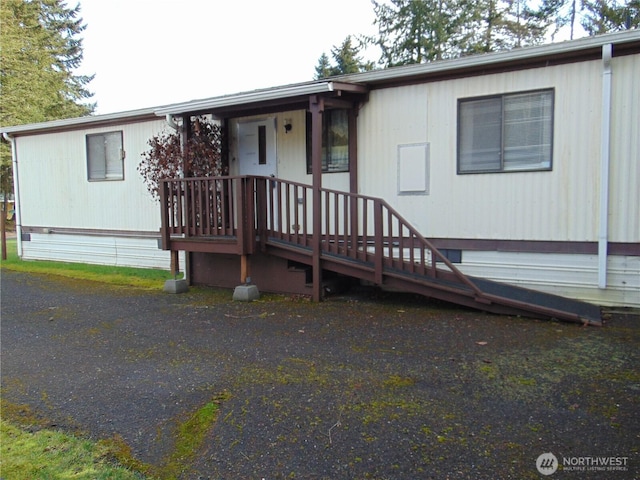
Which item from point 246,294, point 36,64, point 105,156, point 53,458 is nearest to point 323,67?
point 36,64

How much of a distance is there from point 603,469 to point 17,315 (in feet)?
23.3

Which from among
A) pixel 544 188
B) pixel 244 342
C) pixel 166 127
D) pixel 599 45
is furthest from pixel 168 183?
pixel 599 45

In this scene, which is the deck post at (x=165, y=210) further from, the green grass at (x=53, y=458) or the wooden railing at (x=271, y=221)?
the green grass at (x=53, y=458)

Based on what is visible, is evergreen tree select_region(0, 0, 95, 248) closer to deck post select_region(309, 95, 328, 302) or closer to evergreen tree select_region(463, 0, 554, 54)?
deck post select_region(309, 95, 328, 302)

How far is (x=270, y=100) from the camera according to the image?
25.2ft

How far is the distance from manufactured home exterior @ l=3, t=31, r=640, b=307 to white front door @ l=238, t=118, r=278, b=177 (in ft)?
0.08

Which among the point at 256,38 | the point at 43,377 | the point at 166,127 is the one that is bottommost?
the point at 43,377

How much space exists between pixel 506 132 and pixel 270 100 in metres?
3.38

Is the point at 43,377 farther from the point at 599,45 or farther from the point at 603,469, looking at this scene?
the point at 599,45

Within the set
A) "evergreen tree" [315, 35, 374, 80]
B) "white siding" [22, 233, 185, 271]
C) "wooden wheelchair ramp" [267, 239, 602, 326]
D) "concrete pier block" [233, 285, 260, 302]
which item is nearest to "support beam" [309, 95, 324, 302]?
"wooden wheelchair ramp" [267, 239, 602, 326]

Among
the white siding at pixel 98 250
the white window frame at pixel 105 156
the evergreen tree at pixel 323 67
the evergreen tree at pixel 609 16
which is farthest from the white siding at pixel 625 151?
the evergreen tree at pixel 323 67

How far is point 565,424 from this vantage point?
332 cm

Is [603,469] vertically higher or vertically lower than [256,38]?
lower

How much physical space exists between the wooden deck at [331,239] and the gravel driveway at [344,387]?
1.03ft
